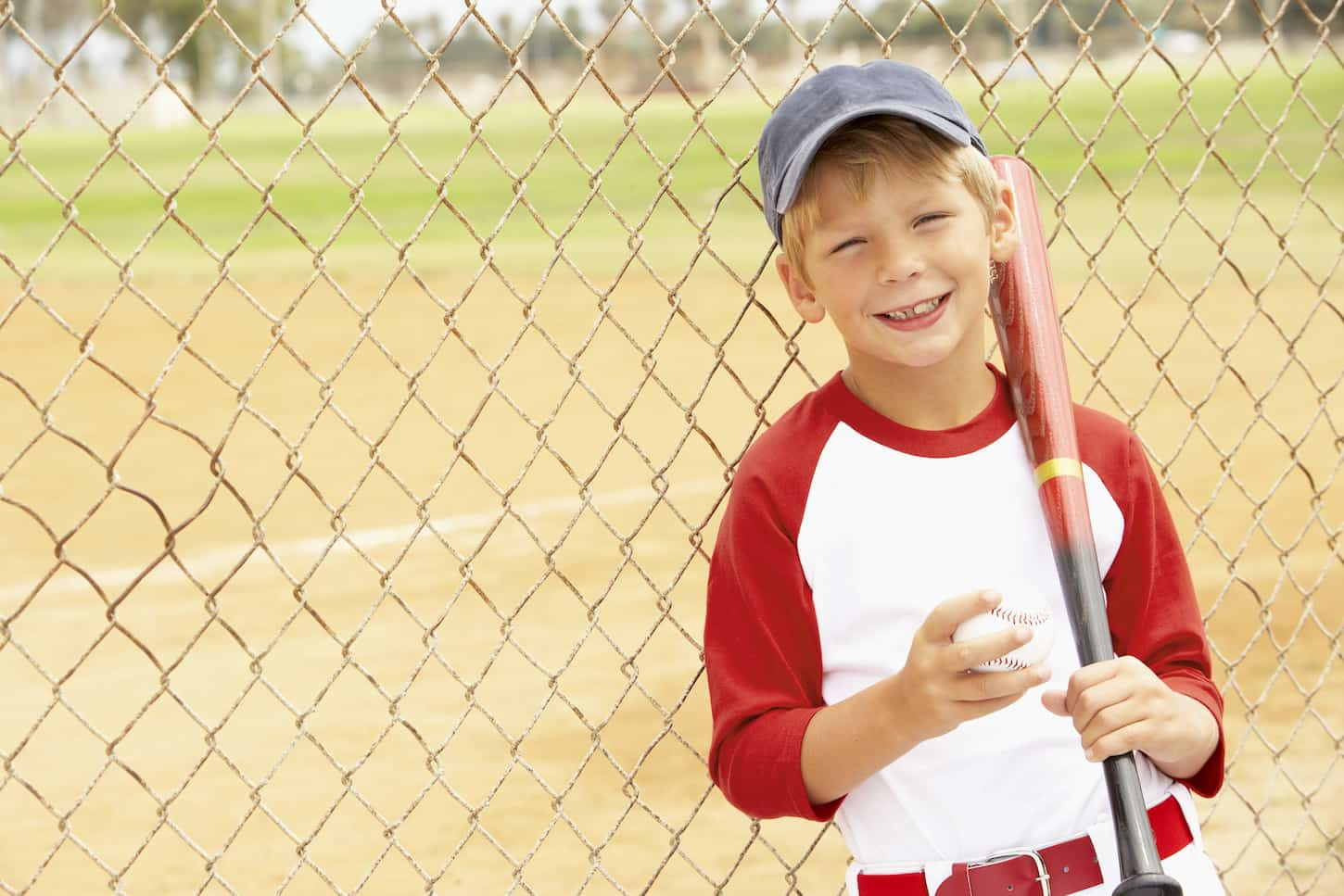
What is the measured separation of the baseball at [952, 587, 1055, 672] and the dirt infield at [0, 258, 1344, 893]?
839mm

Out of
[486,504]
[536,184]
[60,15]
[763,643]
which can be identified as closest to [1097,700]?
[763,643]

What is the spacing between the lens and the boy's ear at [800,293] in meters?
1.77

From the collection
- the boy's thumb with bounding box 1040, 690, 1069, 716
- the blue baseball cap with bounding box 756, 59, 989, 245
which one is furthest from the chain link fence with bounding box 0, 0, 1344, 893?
the boy's thumb with bounding box 1040, 690, 1069, 716

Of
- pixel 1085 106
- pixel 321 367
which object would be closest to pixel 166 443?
pixel 321 367

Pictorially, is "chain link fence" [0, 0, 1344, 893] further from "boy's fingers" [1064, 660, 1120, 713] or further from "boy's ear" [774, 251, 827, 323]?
"boy's fingers" [1064, 660, 1120, 713]

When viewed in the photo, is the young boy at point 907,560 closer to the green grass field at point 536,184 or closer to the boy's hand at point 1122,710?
the boy's hand at point 1122,710

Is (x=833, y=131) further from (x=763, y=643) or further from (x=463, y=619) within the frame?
(x=463, y=619)

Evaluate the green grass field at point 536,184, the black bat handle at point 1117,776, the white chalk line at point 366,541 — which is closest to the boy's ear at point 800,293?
the black bat handle at point 1117,776

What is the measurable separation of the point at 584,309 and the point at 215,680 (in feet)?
26.5

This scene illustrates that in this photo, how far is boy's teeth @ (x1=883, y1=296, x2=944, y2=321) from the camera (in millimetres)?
1709

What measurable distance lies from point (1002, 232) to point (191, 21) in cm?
6118

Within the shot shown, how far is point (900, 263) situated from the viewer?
65.8 inches

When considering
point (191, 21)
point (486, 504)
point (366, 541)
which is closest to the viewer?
point (366, 541)

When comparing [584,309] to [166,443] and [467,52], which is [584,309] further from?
[467,52]
